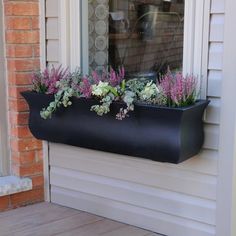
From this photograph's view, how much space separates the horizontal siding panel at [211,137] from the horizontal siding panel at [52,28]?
1.11 metres

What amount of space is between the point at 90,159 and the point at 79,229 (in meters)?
0.42

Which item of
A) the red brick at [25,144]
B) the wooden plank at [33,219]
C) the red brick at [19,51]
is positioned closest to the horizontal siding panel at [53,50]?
the red brick at [19,51]

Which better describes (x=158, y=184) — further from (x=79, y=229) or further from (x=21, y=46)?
(x=21, y=46)

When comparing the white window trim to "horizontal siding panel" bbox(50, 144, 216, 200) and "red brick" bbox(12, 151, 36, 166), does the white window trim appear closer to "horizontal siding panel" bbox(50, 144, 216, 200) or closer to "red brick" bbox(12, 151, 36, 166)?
"horizontal siding panel" bbox(50, 144, 216, 200)

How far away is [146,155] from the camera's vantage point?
7.98 ft

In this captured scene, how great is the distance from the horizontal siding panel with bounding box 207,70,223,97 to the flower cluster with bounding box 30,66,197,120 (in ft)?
0.25

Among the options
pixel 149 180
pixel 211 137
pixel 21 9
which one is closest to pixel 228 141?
pixel 211 137

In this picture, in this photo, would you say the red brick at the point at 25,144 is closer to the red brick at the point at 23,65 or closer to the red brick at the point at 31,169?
the red brick at the point at 31,169

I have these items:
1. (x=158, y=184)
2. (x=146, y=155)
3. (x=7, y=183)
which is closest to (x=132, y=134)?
(x=146, y=155)

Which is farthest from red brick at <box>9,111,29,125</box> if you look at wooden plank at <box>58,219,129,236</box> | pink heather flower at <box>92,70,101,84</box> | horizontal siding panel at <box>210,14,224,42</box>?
horizontal siding panel at <box>210,14,224,42</box>

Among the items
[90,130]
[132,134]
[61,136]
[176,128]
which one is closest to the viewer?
[176,128]

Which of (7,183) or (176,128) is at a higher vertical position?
(176,128)

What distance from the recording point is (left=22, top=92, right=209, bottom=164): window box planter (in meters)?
2.31

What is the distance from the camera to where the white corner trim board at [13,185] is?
2.93 metres
